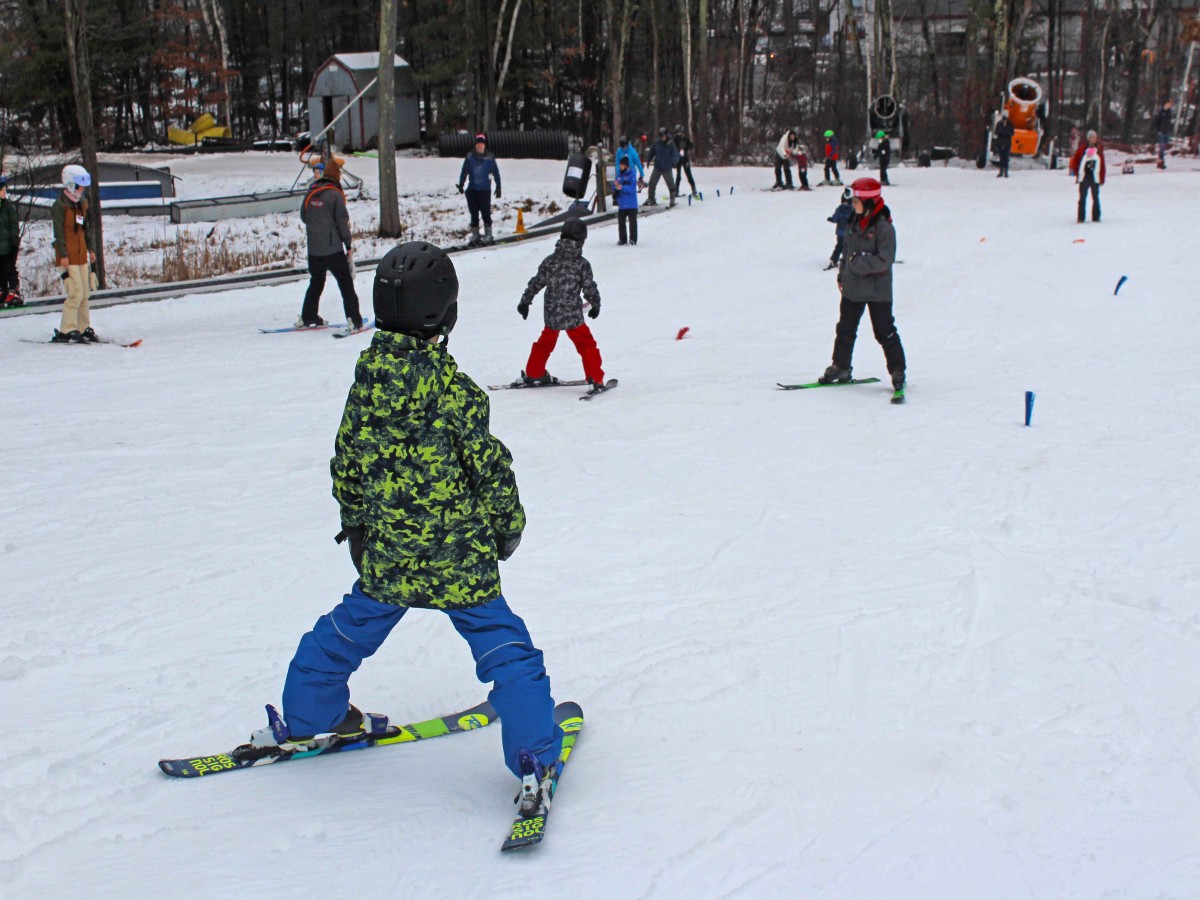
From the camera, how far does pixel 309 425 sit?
27.6 feet

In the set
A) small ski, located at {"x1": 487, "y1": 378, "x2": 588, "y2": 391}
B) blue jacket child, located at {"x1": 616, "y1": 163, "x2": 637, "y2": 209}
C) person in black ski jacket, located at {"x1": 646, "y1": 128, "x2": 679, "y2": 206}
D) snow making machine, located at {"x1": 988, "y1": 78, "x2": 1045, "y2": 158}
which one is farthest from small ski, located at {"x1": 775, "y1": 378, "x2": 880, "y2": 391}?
snow making machine, located at {"x1": 988, "y1": 78, "x2": 1045, "y2": 158}

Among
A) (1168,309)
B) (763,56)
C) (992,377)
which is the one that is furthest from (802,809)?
(763,56)

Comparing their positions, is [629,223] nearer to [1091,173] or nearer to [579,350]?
[1091,173]

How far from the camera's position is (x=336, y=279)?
11.9 metres

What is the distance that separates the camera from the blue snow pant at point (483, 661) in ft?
10.6

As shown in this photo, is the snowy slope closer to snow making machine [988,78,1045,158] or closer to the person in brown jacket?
the person in brown jacket

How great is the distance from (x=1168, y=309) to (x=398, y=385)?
11.7 metres

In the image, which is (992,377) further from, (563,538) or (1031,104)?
(1031,104)

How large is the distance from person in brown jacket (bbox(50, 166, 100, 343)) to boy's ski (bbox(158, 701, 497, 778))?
7.74 metres

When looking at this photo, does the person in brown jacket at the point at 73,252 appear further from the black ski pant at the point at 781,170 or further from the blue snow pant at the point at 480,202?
the black ski pant at the point at 781,170

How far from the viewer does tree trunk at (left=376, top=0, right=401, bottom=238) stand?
1983 cm

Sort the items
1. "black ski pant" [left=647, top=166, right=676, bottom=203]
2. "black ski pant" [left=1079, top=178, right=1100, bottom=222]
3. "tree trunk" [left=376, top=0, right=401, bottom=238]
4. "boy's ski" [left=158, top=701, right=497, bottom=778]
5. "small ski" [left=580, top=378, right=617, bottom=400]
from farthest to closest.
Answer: "black ski pant" [left=647, top=166, right=676, bottom=203], "tree trunk" [left=376, top=0, right=401, bottom=238], "black ski pant" [left=1079, top=178, right=1100, bottom=222], "small ski" [left=580, top=378, right=617, bottom=400], "boy's ski" [left=158, top=701, right=497, bottom=778]

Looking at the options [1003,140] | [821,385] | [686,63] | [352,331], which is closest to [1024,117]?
[1003,140]

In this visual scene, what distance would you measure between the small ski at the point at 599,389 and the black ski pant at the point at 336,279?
3725 millimetres
